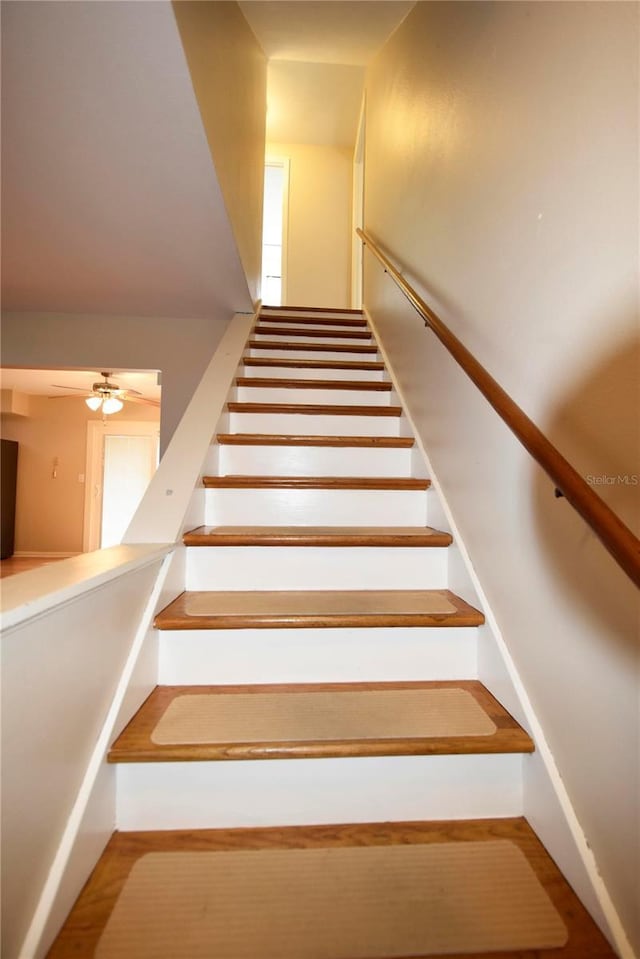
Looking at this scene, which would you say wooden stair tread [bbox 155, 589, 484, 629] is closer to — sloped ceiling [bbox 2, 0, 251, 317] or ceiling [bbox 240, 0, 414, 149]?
sloped ceiling [bbox 2, 0, 251, 317]

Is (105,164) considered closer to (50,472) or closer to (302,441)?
(302,441)

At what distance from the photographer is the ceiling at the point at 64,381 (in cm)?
468

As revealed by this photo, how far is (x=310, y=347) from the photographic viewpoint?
246 centimetres

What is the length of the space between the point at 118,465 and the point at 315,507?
18.4 feet

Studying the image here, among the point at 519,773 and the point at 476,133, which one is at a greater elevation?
the point at 476,133

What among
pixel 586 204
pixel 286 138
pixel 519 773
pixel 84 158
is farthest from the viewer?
pixel 286 138

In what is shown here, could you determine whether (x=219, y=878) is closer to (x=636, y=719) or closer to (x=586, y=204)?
(x=636, y=719)

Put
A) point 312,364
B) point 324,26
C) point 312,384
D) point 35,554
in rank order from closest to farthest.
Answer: point 312,384 < point 312,364 < point 324,26 < point 35,554

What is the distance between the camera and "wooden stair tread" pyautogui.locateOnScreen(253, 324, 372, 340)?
268 centimetres

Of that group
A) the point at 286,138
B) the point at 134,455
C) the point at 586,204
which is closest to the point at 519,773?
the point at 586,204

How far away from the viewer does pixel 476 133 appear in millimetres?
1227

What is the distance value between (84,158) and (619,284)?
171 cm

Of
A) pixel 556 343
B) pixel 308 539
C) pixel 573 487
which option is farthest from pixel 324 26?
pixel 573 487

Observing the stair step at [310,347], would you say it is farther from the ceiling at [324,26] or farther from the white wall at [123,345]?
the ceiling at [324,26]
